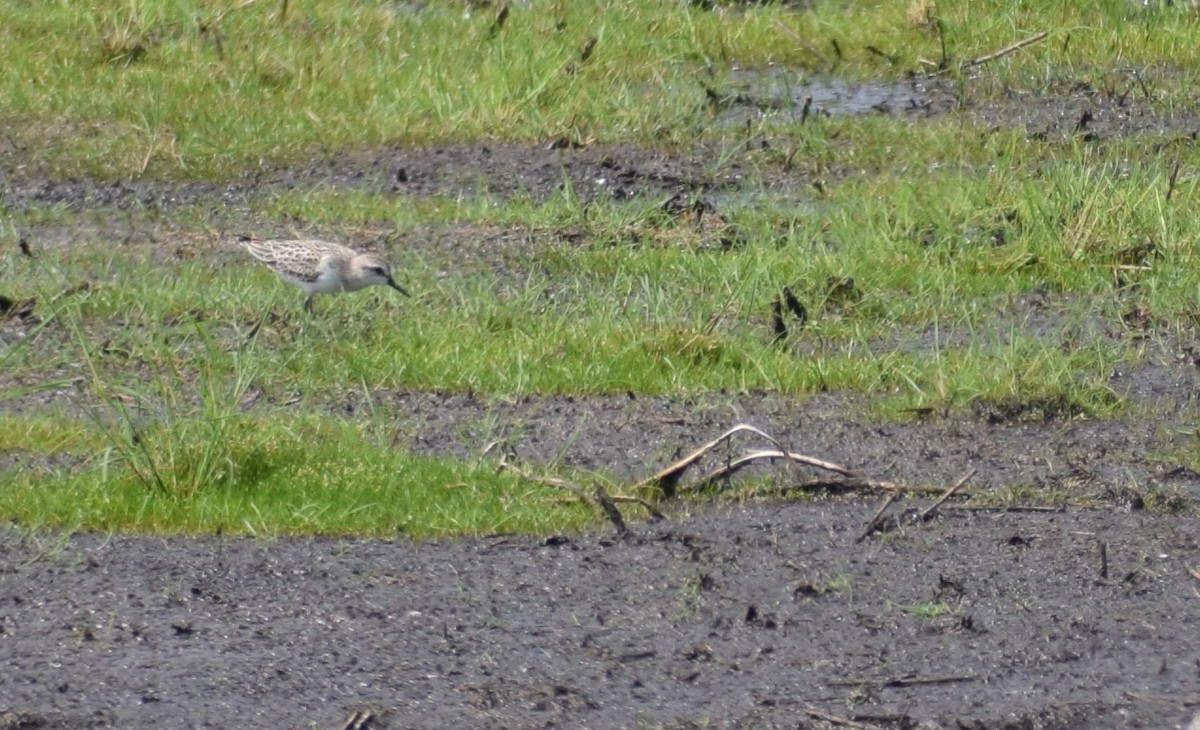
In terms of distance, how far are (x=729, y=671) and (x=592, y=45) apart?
25.4 feet

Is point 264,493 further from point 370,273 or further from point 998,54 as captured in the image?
point 998,54

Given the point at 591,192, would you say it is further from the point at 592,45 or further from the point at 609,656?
the point at 609,656

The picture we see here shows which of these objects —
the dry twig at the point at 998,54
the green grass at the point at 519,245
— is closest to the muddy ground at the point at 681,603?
the green grass at the point at 519,245

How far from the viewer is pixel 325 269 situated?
8.66 meters

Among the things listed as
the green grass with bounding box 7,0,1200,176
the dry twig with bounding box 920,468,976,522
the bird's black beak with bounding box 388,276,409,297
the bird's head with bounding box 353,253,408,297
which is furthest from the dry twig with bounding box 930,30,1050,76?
the dry twig with bounding box 920,468,976,522

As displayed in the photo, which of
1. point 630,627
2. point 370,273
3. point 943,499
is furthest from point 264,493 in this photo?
point 370,273

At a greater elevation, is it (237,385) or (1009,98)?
(237,385)

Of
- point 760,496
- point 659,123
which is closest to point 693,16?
point 659,123

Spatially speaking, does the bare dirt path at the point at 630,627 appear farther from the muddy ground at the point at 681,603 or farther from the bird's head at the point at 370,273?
the bird's head at the point at 370,273

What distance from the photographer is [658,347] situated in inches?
325

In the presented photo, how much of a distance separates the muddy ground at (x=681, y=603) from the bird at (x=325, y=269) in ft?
2.99

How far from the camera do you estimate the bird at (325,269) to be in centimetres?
864

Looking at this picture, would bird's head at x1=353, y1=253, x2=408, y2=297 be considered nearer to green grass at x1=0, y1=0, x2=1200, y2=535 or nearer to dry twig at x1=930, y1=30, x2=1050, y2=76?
green grass at x1=0, y1=0, x2=1200, y2=535

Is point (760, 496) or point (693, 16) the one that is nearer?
point (760, 496)
